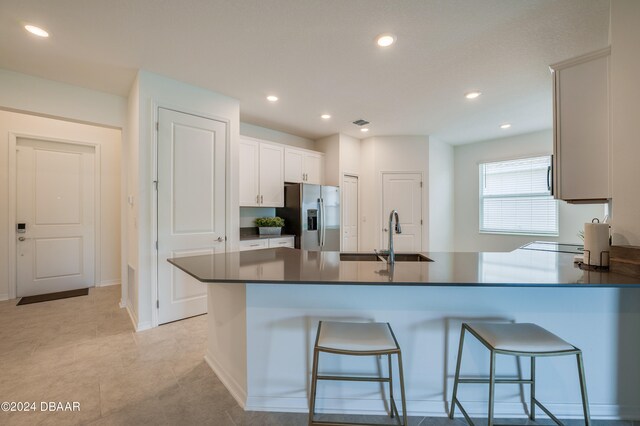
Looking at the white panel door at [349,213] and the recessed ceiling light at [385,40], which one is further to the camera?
the white panel door at [349,213]

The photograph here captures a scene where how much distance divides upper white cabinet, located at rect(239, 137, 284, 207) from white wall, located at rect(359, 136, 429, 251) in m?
1.71

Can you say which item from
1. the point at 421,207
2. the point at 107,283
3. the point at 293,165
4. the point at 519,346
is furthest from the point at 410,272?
the point at 107,283

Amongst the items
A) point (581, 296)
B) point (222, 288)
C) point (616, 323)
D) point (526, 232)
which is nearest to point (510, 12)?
point (581, 296)

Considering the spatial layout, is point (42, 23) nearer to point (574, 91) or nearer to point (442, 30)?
point (442, 30)

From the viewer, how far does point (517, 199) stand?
4.97 m

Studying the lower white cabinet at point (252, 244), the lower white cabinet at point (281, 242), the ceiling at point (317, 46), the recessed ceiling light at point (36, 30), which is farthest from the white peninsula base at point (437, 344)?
the recessed ceiling light at point (36, 30)

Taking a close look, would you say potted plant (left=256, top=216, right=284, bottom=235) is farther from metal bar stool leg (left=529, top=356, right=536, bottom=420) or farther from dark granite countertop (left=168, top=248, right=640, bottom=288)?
metal bar stool leg (left=529, top=356, right=536, bottom=420)

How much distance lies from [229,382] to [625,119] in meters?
2.97

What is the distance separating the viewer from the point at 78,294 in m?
3.92

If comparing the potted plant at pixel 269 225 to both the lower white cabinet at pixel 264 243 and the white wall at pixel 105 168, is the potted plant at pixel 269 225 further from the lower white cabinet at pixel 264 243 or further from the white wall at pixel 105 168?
the white wall at pixel 105 168

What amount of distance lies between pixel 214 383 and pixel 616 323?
8.41 ft

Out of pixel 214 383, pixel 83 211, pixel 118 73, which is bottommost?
pixel 214 383

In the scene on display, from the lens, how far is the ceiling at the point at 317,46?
1.92 metres

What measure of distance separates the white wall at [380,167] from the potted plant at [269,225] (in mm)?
Answer: 1777
